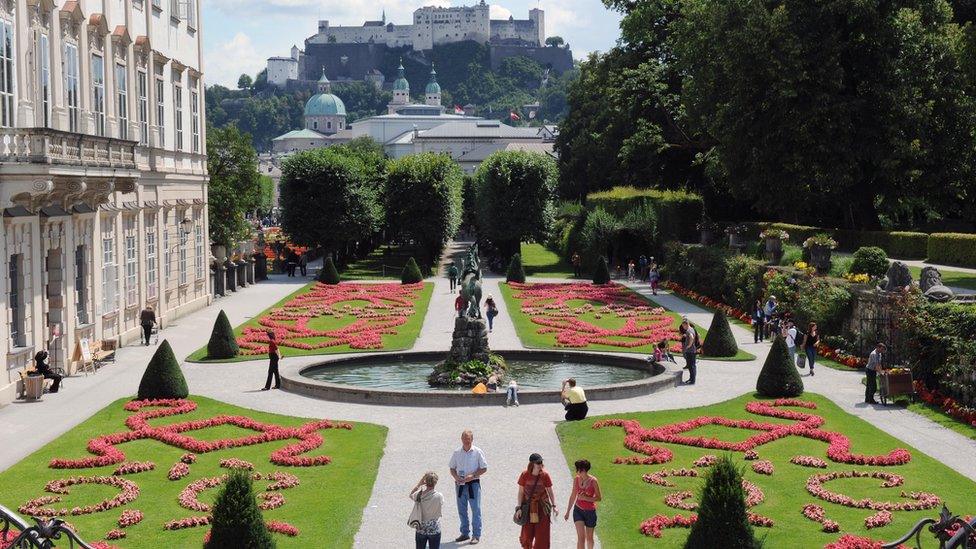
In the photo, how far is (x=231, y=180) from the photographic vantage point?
7419 cm

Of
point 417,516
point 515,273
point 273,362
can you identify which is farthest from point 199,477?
point 515,273

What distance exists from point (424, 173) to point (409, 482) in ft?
179

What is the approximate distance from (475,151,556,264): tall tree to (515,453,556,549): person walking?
5798 centimetres

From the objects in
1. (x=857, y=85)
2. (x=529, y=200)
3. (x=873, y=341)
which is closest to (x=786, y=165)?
(x=857, y=85)

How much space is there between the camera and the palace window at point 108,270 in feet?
119

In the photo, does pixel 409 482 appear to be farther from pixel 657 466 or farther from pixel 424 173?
pixel 424 173

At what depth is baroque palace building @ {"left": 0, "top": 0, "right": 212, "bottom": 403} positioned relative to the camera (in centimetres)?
2769

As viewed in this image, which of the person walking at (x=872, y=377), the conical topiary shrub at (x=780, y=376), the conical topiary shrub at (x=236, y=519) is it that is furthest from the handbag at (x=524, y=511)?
the person walking at (x=872, y=377)

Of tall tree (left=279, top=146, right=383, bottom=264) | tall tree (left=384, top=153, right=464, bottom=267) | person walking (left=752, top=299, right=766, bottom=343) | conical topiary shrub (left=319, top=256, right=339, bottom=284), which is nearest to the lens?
person walking (left=752, top=299, right=766, bottom=343)

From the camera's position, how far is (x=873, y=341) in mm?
32906

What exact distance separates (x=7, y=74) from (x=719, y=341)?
64.7 ft

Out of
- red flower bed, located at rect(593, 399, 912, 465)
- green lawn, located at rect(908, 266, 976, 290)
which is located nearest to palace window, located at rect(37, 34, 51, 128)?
red flower bed, located at rect(593, 399, 912, 465)

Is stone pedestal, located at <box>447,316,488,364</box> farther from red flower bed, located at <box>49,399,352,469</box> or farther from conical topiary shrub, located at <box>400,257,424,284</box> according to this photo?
conical topiary shrub, located at <box>400,257,424,284</box>

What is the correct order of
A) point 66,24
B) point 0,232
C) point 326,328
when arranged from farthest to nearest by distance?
1. point 326,328
2. point 66,24
3. point 0,232
